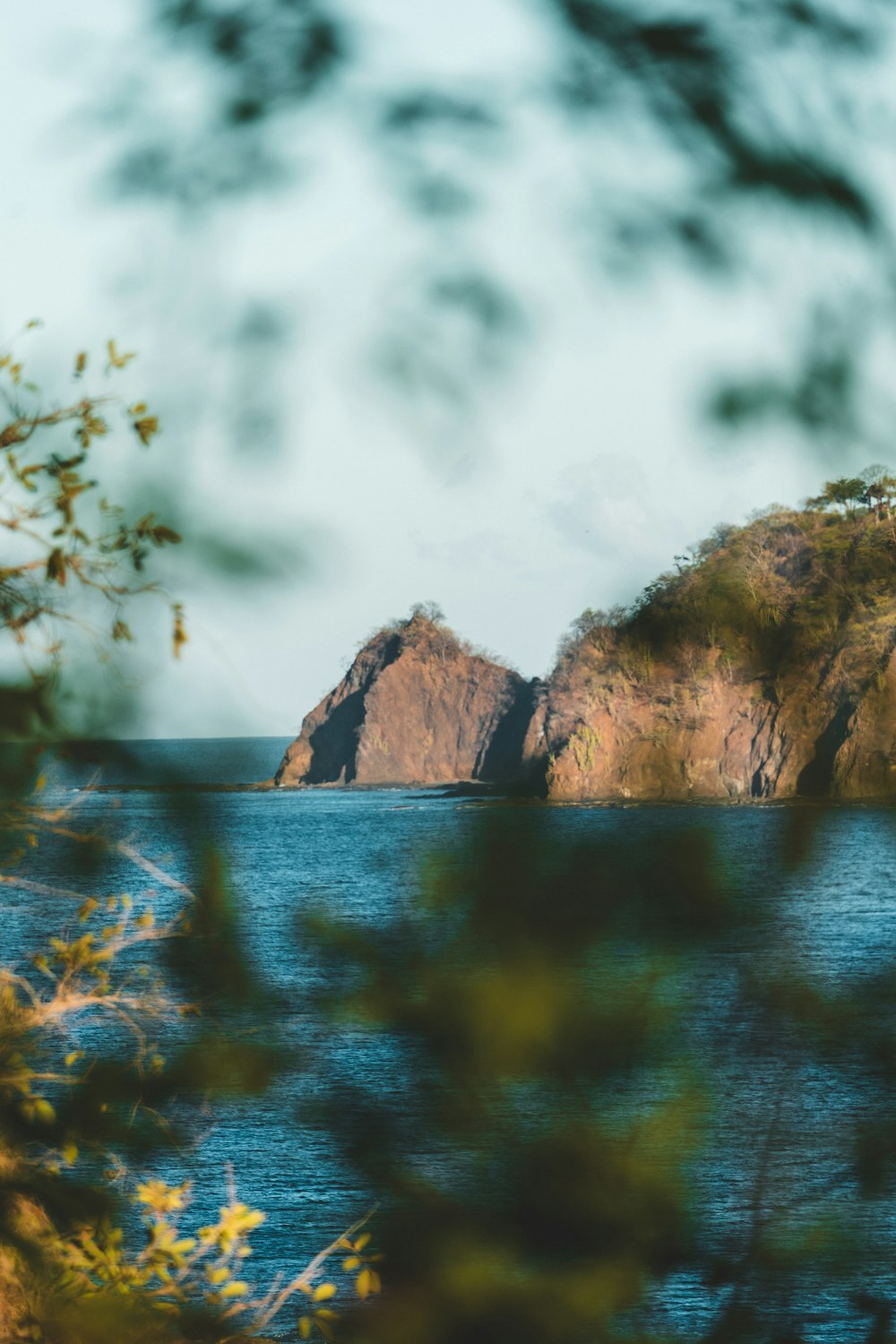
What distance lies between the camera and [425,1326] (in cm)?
90

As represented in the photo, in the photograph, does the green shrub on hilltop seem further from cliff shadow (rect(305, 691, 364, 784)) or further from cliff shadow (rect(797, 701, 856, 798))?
cliff shadow (rect(305, 691, 364, 784))

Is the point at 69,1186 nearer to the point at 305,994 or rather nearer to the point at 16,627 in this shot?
the point at 305,994

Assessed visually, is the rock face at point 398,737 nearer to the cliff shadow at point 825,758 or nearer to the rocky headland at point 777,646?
the cliff shadow at point 825,758

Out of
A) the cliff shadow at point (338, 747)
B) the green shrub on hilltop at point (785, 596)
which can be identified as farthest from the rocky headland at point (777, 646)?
the cliff shadow at point (338, 747)

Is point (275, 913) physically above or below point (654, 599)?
below

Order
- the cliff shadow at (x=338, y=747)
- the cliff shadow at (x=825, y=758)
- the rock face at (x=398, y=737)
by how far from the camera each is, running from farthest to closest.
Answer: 1. the cliff shadow at (x=338, y=747)
2. the rock face at (x=398, y=737)
3. the cliff shadow at (x=825, y=758)

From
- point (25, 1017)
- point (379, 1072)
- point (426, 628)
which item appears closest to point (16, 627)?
point (379, 1072)

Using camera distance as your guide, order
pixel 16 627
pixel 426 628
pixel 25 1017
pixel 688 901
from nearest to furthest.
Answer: pixel 688 901, pixel 16 627, pixel 25 1017, pixel 426 628

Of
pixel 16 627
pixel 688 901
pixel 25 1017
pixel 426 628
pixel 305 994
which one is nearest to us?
pixel 688 901

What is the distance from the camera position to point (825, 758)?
4.03 ft

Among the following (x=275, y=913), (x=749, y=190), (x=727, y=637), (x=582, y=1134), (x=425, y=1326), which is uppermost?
(x=749, y=190)

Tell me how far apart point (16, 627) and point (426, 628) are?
99cm

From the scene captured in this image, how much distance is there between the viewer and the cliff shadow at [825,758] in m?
0.82

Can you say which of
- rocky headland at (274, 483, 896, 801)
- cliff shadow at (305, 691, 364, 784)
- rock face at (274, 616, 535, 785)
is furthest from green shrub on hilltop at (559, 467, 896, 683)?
cliff shadow at (305, 691, 364, 784)
